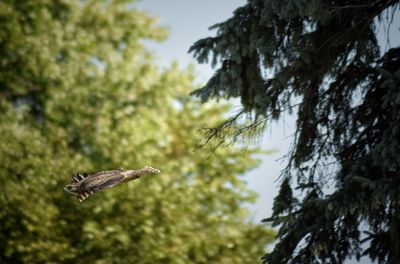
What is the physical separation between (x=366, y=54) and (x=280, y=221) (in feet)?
7.00

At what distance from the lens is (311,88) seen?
6.06 m

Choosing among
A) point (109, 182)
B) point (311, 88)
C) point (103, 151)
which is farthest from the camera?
point (103, 151)

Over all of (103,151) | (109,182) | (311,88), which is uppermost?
(103,151)

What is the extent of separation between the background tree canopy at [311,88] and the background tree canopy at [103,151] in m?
5.35

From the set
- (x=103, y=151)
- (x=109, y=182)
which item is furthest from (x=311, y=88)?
(x=103, y=151)

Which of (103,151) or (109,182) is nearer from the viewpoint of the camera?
(109,182)

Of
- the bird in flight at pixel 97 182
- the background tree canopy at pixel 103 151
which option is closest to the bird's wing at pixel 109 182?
the bird in flight at pixel 97 182

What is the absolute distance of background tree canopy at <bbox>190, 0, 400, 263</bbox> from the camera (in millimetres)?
4992

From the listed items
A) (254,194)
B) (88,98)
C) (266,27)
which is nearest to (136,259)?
(254,194)

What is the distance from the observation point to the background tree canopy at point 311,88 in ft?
16.4

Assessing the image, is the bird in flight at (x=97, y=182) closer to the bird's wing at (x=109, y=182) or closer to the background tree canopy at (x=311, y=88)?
the bird's wing at (x=109, y=182)

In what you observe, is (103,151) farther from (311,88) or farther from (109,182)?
(109,182)

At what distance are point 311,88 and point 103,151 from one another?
6.69m

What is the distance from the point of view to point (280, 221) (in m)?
5.10
